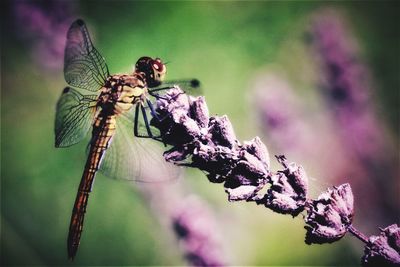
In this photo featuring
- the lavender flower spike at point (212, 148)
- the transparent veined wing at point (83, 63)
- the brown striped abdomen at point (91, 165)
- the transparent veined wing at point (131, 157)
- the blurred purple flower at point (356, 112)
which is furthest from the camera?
the blurred purple flower at point (356, 112)

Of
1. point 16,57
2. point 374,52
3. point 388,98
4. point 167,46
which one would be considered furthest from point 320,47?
point 16,57

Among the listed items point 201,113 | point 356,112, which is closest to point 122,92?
point 201,113

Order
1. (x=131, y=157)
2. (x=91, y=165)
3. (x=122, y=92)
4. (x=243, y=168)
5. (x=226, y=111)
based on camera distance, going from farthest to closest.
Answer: (x=226, y=111) < (x=131, y=157) < (x=91, y=165) < (x=122, y=92) < (x=243, y=168)

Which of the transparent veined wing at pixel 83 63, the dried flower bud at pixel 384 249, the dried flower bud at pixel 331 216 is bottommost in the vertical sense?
the dried flower bud at pixel 384 249

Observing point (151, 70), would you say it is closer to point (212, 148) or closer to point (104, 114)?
point (104, 114)

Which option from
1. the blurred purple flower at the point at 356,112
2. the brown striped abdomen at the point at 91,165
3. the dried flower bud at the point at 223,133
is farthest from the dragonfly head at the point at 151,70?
the blurred purple flower at the point at 356,112

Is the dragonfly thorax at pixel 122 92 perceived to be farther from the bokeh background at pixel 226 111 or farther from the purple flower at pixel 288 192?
the bokeh background at pixel 226 111

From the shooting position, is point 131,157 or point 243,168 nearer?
point 243,168
